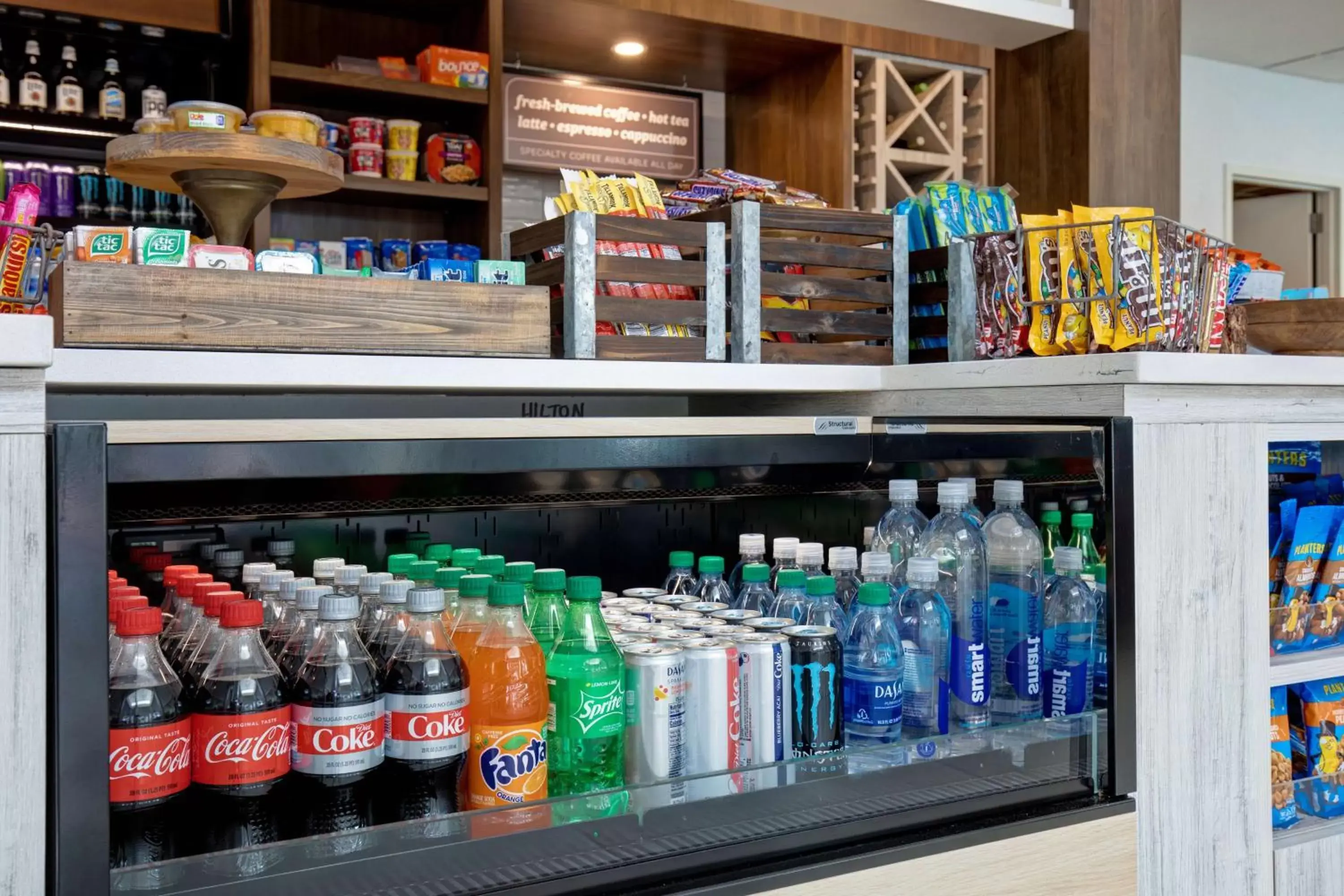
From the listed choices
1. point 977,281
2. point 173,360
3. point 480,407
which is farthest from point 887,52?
point 173,360

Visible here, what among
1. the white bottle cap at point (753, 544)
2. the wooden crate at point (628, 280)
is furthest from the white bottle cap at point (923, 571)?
the wooden crate at point (628, 280)

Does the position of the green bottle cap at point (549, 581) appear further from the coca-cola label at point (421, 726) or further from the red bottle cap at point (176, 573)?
the red bottle cap at point (176, 573)

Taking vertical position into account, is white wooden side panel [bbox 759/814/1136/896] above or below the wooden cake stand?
below

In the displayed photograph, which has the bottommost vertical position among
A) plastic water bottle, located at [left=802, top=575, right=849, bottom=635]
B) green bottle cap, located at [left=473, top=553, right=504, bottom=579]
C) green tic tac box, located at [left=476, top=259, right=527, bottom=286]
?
Result: plastic water bottle, located at [left=802, top=575, right=849, bottom=635]

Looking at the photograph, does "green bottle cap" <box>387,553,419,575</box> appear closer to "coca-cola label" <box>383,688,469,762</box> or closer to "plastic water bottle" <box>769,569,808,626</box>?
"coca-cola label" <box>383,688,469,762</box>

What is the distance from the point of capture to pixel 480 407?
1.36m

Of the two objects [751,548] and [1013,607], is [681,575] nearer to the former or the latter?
[751,548]

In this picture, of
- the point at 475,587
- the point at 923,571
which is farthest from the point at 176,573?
the point at 923,571

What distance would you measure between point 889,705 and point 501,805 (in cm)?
46

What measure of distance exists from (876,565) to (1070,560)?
0.29m

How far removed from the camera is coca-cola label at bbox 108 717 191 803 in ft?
3.23

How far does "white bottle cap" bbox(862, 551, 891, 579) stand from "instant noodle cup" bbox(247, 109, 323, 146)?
2.97 ft

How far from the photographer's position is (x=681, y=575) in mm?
1611

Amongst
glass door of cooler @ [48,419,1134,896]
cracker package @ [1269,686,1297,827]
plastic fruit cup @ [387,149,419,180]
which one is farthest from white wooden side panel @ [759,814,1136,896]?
plastic fruit cup @ [387,149,419,180]
